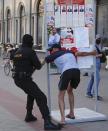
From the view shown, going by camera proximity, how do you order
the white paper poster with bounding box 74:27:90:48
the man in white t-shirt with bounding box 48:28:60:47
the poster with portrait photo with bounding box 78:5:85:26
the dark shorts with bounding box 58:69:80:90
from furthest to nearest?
the poster with portrait photo with bounding box 78:5:85:26 → the white paper poster with bounding box 74:27:90:48 → the man in white t-shirt with bounding box 48:28:60:47 → the dark shorts with bounding box 58:69:80:90

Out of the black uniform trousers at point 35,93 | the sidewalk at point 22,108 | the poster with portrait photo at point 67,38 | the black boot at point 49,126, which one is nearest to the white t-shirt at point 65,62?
the poster with portrait photo at point 67,38

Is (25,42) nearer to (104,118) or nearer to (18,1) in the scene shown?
(104,118)

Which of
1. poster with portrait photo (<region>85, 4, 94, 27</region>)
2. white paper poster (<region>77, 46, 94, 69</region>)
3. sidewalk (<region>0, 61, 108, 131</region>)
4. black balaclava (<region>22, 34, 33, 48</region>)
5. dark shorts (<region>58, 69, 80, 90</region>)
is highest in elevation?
poster with portrait photo (<region>85, 4, 94, 27</region>)

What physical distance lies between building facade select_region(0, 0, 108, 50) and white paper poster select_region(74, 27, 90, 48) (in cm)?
1501

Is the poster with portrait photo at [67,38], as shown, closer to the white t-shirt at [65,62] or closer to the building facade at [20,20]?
the white t-shirt at [65,62]

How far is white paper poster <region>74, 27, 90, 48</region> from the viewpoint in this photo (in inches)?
397

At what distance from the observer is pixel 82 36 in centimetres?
1015

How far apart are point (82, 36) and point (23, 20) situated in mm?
27340

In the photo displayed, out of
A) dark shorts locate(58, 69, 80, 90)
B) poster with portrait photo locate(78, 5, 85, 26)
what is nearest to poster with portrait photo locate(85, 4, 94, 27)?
poster with portrait photo locate(78, 5, 85, 26)

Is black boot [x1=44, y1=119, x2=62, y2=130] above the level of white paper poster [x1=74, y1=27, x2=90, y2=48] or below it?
below

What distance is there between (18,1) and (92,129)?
1143 inches

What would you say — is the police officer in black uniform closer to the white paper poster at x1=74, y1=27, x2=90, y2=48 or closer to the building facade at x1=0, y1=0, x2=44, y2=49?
the white paper poster at x1=74, y1=27, x2=90, y2=48

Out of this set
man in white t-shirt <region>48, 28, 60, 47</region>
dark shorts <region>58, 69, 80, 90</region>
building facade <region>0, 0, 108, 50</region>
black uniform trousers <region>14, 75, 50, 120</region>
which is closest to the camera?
black uniform trousers <region>14, 75, 50, 120</region>

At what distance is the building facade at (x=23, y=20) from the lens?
32.1 metres
